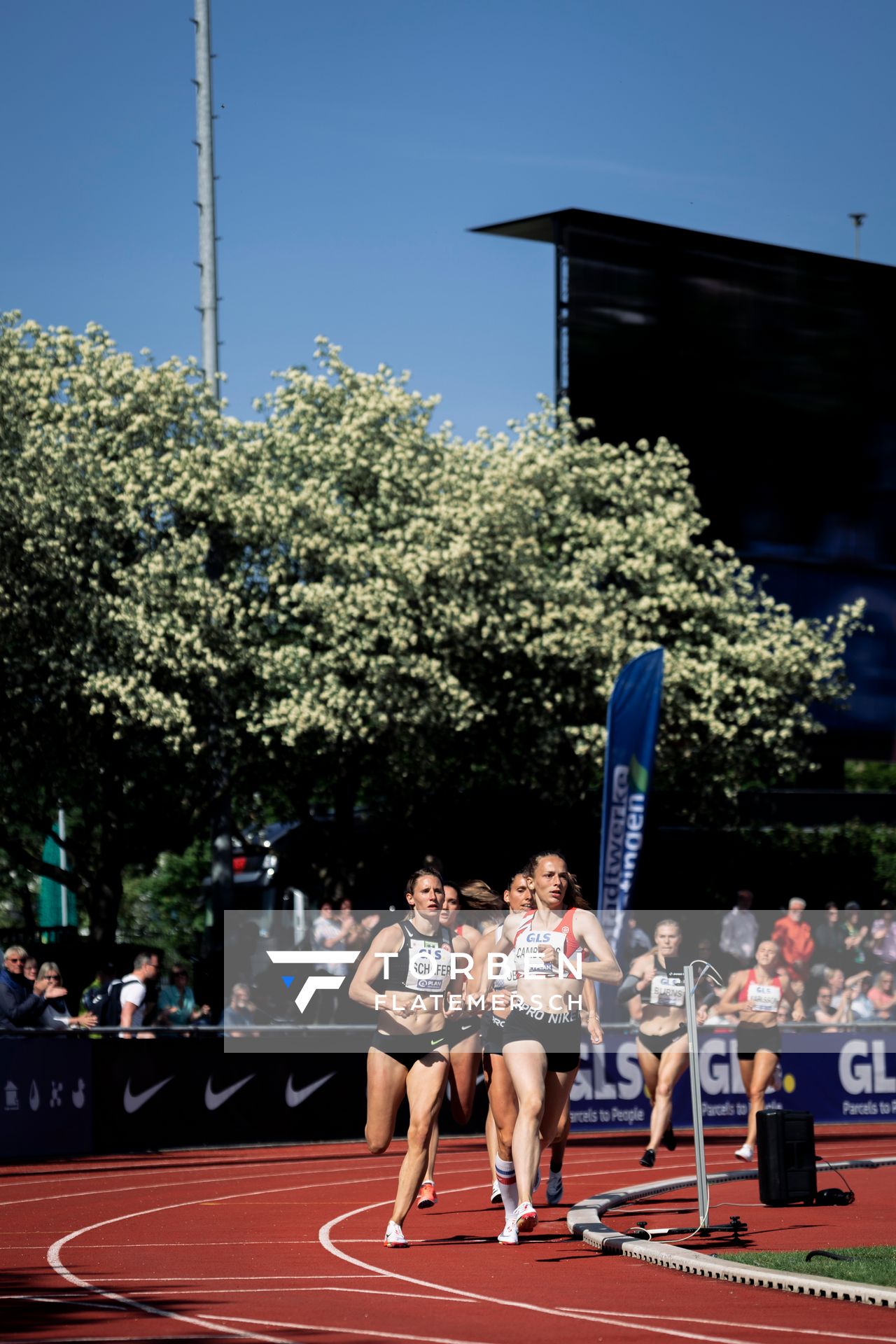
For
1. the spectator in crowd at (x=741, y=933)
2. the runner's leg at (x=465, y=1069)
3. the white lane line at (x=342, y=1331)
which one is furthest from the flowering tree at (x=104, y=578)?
the white lane line at (x=342, y=1331)

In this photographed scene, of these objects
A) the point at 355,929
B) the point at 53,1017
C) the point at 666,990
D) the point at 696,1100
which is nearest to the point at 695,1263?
the point at 696,1100

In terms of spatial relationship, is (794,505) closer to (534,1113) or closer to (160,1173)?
(160,1173)

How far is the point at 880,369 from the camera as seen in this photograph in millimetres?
41938

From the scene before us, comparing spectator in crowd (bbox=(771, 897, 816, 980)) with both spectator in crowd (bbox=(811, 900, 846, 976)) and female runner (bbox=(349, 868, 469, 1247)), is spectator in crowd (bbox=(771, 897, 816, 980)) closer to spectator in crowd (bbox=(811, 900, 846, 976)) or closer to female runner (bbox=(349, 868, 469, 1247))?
spectator in crowd (bbox=(811, 900, 846, 976))

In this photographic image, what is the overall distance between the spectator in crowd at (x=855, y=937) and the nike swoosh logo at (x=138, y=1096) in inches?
386

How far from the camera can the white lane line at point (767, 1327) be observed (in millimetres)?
7836

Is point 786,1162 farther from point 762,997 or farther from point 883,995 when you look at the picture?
point 883,995

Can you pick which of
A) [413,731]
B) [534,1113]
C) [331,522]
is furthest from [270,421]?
[534,1113]

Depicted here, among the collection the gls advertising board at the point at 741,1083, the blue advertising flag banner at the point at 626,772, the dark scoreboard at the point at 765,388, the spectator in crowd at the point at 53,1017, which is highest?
the dark scoreboard at the point at 765,388

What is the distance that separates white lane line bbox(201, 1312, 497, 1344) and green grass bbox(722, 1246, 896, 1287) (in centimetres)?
235

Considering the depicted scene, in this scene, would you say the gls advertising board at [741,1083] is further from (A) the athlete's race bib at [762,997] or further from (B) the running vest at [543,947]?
(B) the running vest at [543,947]

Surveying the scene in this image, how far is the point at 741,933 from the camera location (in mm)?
26750

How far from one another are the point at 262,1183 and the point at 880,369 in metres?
29.0

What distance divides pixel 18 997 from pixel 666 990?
6.27 metres
